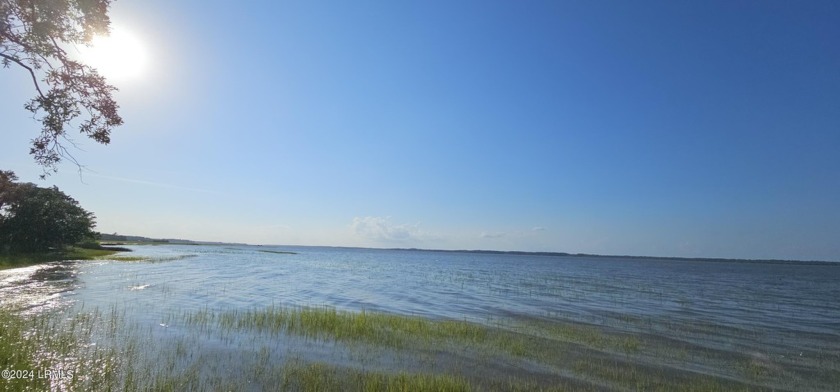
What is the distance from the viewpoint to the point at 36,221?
49.2 m

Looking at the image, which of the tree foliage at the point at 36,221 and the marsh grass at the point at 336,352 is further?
the tree foliage at the point at 36,221

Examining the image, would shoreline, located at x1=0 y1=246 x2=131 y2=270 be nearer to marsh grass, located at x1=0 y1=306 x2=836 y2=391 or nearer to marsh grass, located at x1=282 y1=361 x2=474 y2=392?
marsh grass, located at x1=0 y1=306 x2=836 y2=391

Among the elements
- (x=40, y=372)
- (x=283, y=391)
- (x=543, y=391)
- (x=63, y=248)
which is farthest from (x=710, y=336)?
(x=63, y=248)

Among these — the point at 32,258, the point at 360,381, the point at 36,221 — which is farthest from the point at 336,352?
the point at 36,221

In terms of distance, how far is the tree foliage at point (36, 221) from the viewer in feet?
155

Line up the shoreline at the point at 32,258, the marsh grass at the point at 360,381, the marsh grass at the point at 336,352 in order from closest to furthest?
A: 1. the marsh grass at the point at 336,352
2. the marsh grass at the point at 360,381
3. the shoreline at the point at 32,258

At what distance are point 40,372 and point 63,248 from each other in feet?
225

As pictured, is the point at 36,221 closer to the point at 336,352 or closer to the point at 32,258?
the point at 32,258

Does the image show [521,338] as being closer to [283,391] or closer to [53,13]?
[283,391]

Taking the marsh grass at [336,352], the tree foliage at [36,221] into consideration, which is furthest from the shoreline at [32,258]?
the marsh grass at [336,352]

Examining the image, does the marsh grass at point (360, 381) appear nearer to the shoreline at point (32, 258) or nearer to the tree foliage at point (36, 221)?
the shoreline at point (32, 258)

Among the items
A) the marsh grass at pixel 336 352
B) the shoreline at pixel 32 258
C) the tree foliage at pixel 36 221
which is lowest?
the marsh grass at pixel 336 352

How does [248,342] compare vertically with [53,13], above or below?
below

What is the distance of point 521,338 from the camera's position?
18.8m
